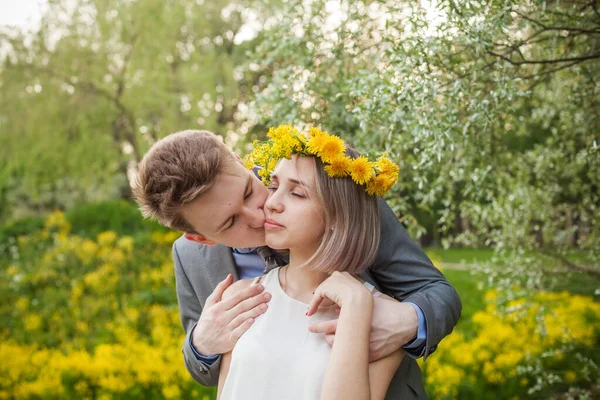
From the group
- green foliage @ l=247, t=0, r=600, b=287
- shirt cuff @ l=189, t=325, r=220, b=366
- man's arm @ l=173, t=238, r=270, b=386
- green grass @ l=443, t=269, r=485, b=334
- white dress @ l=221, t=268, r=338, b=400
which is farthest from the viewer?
green grass @ l=443, t=269, r=485, b=334

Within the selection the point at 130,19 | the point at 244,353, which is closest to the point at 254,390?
the point at 244,353

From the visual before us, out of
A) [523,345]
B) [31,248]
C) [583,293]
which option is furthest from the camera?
[31,248]

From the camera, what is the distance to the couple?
1.80 m

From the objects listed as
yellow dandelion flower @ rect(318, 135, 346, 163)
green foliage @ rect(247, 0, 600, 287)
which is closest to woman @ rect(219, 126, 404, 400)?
yellow dandelion flower @ rect(318, 135, 346, 163)

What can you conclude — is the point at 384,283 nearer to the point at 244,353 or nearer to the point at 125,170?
the point at 244,353

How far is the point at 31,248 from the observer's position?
31.7 ft

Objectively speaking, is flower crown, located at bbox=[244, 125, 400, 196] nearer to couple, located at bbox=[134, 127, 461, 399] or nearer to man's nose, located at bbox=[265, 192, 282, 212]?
couple, located at bbox=[134, 127, 461, 399]

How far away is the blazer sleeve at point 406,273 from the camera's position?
2.03 m

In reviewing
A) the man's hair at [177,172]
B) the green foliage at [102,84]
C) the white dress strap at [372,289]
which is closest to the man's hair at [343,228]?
the white dress strap at [372,289]

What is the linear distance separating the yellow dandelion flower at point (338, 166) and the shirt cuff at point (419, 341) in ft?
1.77

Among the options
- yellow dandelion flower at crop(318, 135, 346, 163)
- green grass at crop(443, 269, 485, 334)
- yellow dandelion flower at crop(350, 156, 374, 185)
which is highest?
yellow dandelion flower at crop(318, 135, 346, 163)

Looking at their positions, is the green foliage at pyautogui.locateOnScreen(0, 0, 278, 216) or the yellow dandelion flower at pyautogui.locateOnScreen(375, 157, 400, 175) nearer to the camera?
the yellow dandelion flower at pyautogui.locateOnScreen(375, 157, 400, 175)

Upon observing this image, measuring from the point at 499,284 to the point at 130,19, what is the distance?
1110 cm

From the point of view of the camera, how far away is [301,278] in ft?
6.68
